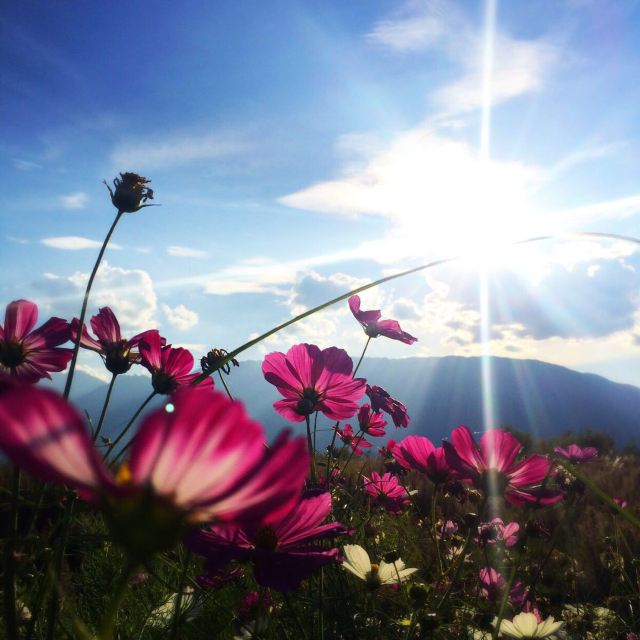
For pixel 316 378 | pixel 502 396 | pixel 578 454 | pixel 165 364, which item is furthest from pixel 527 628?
pixel 502 396

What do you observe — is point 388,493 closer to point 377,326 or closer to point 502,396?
point 377,326

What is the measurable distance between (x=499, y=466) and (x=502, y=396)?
435 ft

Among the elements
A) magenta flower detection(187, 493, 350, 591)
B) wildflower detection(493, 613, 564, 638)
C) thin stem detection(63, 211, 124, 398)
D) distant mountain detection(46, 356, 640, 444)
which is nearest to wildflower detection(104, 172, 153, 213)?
thin stem detection(63, 211, 124, 398)

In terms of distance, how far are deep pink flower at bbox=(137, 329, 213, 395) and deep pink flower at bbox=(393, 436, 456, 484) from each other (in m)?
0.44

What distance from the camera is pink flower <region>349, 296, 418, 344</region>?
180 cm

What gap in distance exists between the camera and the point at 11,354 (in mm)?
957

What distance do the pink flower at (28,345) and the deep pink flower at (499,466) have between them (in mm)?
694

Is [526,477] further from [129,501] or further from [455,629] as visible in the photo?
[129,501]

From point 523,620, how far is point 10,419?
1.11 meters

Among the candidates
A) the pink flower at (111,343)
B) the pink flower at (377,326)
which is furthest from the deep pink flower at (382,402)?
the pink flower at (111,343)

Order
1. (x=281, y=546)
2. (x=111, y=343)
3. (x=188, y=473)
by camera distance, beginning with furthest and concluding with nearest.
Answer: (x=111, y=343), (x=281, y=546), (x=188, y=473)

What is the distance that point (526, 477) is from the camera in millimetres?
954

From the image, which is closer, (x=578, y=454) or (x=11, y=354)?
(x=11, y=354)

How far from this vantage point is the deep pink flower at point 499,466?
94 centimetres
